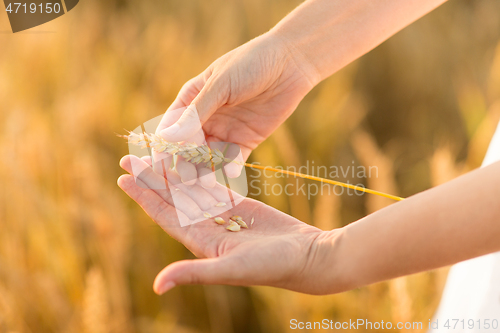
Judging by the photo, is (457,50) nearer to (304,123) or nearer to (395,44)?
(395,44)

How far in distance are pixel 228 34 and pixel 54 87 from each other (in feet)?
1.75

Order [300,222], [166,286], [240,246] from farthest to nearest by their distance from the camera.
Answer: [300,222], [240,246], [166,286]

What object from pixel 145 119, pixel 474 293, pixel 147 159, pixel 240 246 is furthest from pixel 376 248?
pixel 145 119

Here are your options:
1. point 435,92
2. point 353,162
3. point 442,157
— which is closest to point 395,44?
point 435,92

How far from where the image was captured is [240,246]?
53cm

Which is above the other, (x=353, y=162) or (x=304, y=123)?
(x=304, y=123)

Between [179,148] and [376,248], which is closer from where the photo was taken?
[376,248]

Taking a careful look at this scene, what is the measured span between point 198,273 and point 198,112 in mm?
353

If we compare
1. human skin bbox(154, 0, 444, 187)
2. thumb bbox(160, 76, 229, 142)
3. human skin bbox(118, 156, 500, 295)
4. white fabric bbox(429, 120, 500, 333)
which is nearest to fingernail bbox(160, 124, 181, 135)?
thumb bbox(160, 76, 229, 142)

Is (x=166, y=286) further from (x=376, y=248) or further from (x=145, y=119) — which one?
(x=145, y=119)

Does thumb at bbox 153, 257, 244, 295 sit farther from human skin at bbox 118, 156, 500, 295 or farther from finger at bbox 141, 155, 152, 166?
finger at bbox 141, 155, 152, 166

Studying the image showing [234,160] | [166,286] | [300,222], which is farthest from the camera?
[234,160]

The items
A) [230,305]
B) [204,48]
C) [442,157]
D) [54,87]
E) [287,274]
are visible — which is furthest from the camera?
[204,48]

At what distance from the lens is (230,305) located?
952 mm
